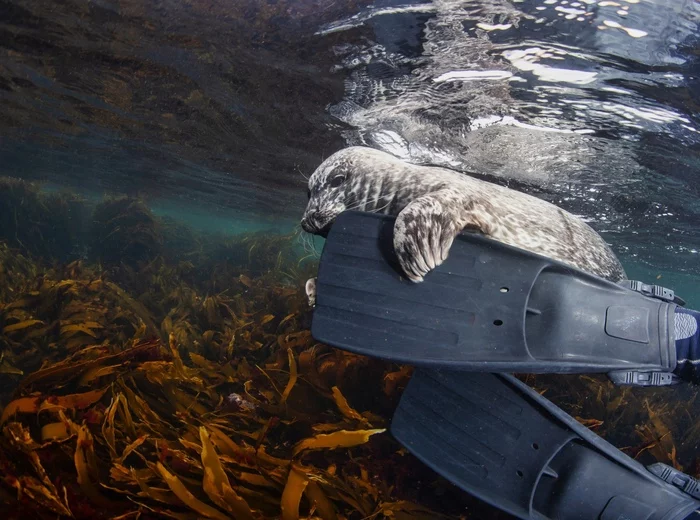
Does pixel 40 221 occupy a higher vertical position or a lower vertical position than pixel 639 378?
lower

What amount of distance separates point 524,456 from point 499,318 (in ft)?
4.62

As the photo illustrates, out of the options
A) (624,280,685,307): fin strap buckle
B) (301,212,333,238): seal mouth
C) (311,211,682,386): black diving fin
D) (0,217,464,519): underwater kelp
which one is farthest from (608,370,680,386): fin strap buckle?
(301,212,333,238): seal mouth

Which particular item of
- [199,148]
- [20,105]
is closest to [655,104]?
[199,148]

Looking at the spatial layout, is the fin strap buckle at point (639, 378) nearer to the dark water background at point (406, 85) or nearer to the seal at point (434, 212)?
the seal at point (434, 212)

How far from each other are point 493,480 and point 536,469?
0.35 metres

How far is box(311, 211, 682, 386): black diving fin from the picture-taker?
244 centimetres

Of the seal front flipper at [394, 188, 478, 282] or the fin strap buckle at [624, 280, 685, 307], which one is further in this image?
the fin strap buckle at [624, 280, 685, 307]

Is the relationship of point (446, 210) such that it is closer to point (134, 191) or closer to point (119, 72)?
point (119, 72)

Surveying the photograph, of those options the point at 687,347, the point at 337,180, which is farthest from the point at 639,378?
the point at 337,180

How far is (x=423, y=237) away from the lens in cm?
248

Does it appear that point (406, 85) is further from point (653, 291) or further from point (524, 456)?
point (524, 456)

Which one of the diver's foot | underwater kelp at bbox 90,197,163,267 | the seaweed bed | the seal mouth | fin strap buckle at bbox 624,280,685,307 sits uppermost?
the seal mouth

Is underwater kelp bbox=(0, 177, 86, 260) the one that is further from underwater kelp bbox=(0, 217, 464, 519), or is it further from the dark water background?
underwater kelp bbox=(0, 217, 464, 519)

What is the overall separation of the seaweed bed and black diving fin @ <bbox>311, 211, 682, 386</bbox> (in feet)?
3.04
